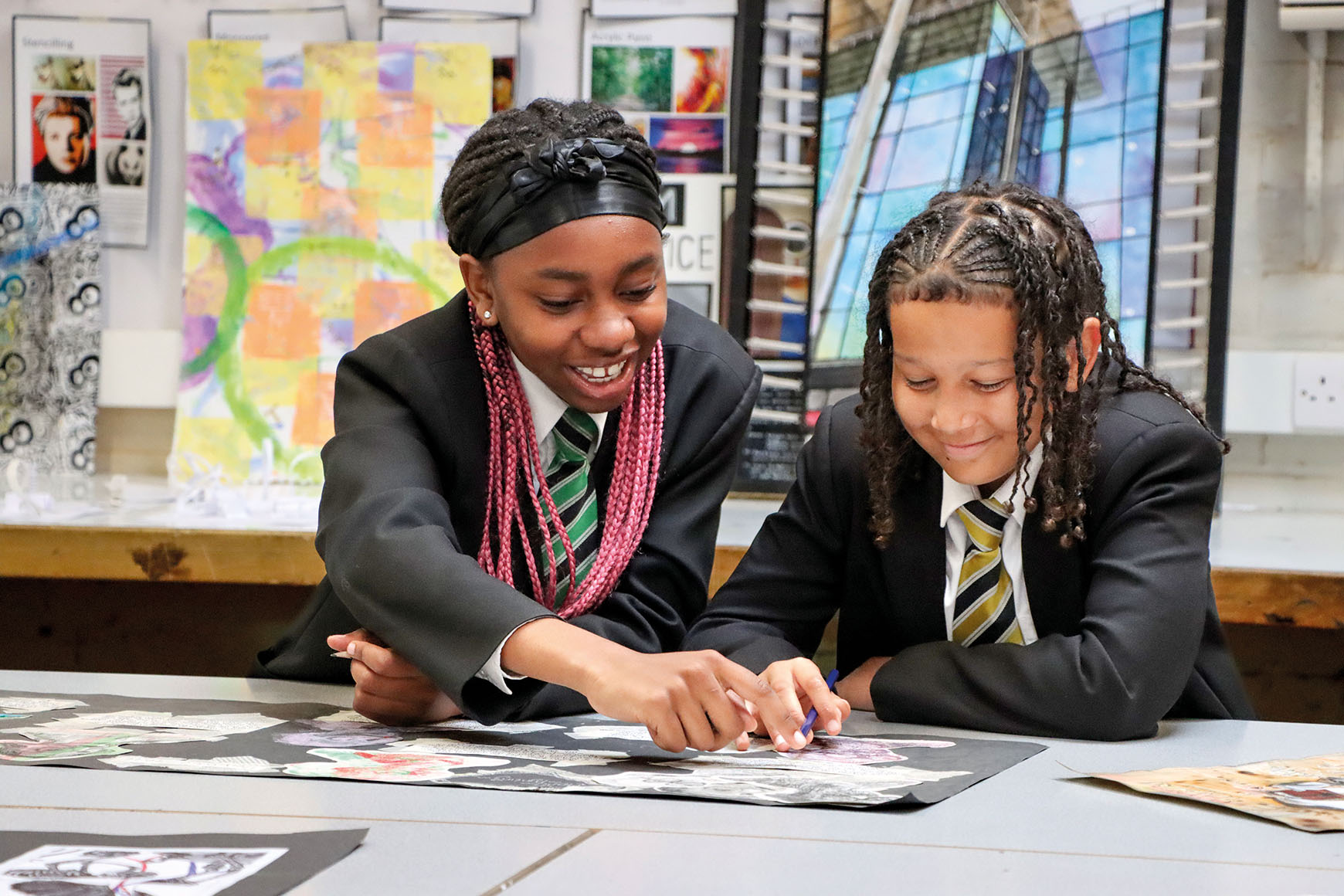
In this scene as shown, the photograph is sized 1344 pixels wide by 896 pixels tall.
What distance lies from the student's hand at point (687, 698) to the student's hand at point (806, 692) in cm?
6

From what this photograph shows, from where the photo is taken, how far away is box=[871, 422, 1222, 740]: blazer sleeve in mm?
1060

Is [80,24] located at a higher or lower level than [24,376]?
higher

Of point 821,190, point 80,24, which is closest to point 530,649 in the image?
point 821,190

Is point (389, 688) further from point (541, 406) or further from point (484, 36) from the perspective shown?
point (484, 36)

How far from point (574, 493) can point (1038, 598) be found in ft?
1.33

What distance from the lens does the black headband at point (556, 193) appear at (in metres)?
1.13

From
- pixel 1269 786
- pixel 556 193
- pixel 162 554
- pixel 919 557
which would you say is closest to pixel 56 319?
pixel 162 554

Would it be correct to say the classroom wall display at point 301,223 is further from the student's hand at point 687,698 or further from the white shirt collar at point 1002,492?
the student's hand at point 687,698

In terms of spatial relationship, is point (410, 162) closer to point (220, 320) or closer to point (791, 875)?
point (220, 320)

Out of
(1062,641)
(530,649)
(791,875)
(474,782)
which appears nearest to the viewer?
(791,875)

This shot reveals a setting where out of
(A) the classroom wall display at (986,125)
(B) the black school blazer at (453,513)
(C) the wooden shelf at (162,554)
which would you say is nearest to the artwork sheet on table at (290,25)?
(A) the classroom wall display at (986,125)

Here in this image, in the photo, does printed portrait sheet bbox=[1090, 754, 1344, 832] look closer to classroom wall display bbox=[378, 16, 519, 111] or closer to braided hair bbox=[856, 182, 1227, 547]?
braided hair bbox=[856, 182, 1227, 547]

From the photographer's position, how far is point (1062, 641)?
111 cm

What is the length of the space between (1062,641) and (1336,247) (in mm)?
1544
